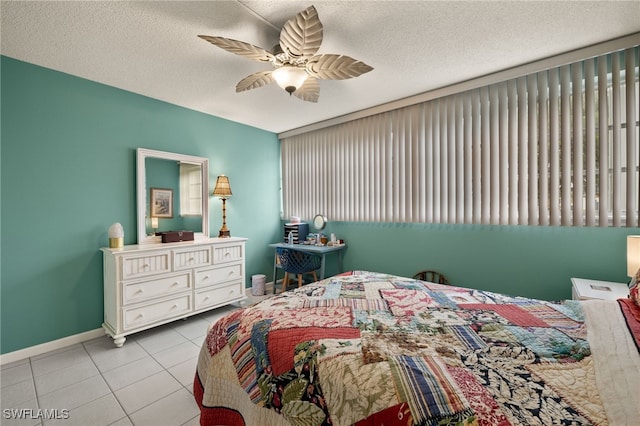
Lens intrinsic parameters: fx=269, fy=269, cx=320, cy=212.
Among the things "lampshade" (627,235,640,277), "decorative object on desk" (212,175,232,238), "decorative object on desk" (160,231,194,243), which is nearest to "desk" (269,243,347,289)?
"decorative object on desk" (212,175,232,238)

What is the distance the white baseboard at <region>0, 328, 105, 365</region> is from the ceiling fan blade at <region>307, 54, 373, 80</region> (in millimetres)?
3323

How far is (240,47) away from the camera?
67.2 inches

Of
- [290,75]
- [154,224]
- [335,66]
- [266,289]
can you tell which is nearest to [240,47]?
[290,75]

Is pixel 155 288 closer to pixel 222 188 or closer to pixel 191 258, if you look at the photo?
pixel 191 258

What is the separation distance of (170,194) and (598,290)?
13.9 feet

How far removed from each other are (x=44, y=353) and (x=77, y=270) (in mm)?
758

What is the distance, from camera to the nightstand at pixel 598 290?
1901 millimetres

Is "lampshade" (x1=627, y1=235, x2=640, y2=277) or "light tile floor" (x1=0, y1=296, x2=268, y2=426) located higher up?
"lampshade" (x1=627, y1=235, x2=640, y2=277)

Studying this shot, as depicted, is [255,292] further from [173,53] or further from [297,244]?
[173,53]

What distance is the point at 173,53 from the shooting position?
2.26 m

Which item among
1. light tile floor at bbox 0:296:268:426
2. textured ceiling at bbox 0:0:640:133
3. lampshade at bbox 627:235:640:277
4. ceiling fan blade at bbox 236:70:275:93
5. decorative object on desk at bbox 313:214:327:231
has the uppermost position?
textured ceiling at bbox 0:0:640:133

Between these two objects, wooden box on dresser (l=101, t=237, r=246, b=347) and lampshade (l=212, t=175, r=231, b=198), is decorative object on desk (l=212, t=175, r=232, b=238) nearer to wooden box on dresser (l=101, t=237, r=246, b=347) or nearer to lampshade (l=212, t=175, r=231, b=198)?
lampshade (l=212, t=175, r=231, b=198)

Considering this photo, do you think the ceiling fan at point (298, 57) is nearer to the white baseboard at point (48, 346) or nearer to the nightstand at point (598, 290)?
the nightstand at point (598, 290)

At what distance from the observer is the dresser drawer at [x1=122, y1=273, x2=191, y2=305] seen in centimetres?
263
